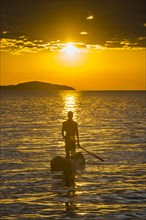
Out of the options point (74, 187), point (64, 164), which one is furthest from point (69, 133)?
point (74, 187)

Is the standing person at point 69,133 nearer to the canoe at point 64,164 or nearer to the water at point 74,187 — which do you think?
the canoe at point 64,164

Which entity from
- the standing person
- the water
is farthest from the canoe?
the standing person

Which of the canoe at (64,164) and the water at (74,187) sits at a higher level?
the canoe at (64,164)

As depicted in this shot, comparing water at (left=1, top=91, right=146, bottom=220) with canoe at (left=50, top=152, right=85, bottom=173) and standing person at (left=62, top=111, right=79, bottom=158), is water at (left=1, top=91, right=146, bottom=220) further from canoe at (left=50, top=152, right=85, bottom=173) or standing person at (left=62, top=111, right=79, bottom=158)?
standing person at (left=62, top=111, right=79, bottom=158)

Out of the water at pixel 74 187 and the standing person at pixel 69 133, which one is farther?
the standing person at pixel 69 133

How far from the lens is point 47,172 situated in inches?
1070

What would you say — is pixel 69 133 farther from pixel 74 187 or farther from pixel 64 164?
pixel 74 187

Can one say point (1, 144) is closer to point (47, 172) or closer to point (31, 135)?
point (31, 135)

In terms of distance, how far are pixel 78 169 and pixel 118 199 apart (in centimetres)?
759

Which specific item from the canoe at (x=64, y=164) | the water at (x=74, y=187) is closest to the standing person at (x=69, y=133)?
the canoe at (x=64, y=164)

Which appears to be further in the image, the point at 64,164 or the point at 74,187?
the point at 64,164

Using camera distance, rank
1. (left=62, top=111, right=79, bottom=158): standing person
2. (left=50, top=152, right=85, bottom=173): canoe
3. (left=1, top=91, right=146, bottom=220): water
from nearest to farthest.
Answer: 1. (left=1, top=91, right=146, bottom=220): water
2. (left=50, top=152, right=85, bottom=173): canoe
3. (left=62, top=111, right=79, bottom=158): standing person

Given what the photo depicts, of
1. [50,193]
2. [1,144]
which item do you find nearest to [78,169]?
[50,193]

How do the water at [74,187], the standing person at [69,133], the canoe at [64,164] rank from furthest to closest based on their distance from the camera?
1. the standing person at [69,133]
2. the canoe at [64,164]
3. the water at [74,187]
